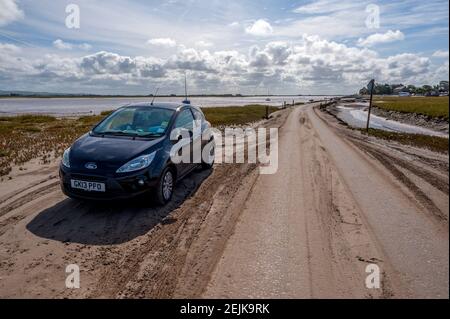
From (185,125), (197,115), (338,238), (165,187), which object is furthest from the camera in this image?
(197,115)

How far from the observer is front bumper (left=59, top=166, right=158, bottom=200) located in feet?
16.3

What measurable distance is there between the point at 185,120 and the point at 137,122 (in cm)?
106

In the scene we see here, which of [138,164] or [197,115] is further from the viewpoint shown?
[197,115]

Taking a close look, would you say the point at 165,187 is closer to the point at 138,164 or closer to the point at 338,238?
the point at 138,164

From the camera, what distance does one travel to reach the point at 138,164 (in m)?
5.16

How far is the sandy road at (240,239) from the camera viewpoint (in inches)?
124

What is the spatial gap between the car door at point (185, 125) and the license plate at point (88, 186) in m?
1.69

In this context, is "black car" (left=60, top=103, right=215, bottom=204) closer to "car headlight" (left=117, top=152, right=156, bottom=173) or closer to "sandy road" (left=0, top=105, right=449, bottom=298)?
"car headlight" (left=117, top=152, right=156, bottom=173)

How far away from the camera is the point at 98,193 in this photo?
198 inches

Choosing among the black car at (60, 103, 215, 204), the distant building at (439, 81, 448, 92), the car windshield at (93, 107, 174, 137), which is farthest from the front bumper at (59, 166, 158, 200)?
the distant building at (439, 81, 448, 92)

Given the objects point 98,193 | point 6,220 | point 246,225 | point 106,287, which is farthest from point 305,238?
point 6,220

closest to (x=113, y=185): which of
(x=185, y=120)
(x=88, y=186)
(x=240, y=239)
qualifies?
(x=88, y=186)

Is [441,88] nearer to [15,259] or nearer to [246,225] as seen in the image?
[246,225]

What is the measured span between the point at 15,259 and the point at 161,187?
91.5 inches
